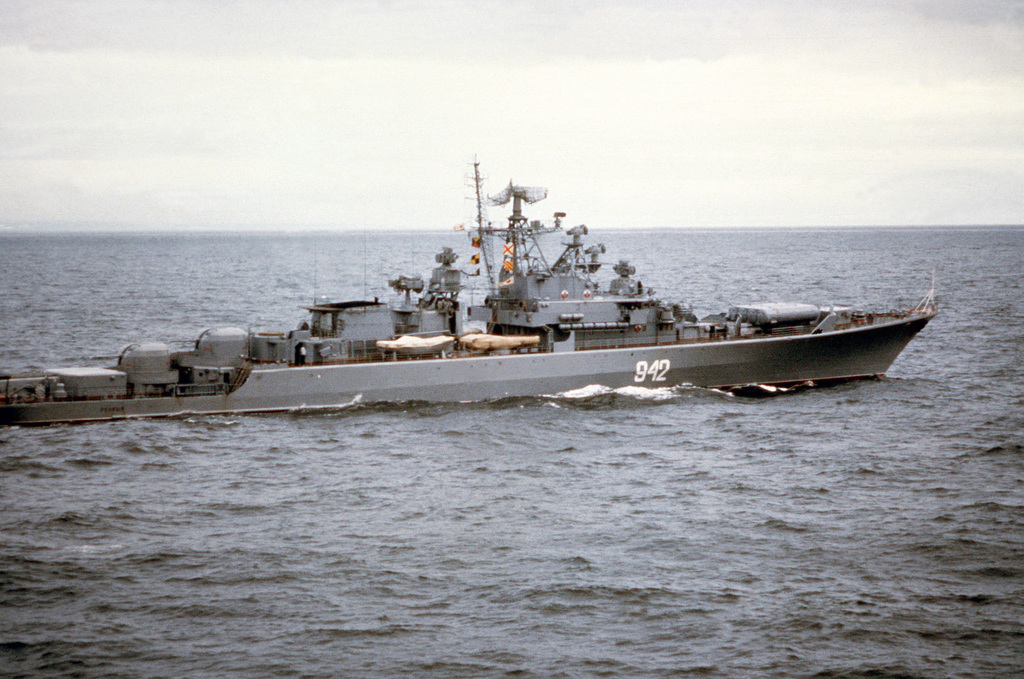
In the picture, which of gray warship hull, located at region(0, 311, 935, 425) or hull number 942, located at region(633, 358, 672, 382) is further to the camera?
hull number 942, located at region(633, 358, 672, 382)

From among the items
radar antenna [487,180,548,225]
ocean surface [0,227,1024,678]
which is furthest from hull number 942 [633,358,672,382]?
radar antenna [487,180,548,225]

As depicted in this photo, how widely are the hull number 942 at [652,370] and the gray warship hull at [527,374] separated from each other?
4cm

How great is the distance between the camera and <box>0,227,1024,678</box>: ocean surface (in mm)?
16547

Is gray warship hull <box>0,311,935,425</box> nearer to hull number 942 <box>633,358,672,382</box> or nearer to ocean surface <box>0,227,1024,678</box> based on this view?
hull number 942 <box>633,358,672,382</box>

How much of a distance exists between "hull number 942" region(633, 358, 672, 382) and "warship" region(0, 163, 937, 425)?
49 mm

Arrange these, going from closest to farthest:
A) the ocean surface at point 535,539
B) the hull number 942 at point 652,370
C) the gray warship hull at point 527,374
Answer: the ocean surface at point 535,539, the gray warship hull at point 527,374, the hull number 942 at point 652,370

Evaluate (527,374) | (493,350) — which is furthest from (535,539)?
(493,350)

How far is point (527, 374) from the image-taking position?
3653cm

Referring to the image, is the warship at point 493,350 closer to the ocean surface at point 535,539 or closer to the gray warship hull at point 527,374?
the gray warship hull at point 527,374

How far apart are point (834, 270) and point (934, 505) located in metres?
99.9

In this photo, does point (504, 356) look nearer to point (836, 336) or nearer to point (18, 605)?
point (836, 336)

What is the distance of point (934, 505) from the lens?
2389 cm

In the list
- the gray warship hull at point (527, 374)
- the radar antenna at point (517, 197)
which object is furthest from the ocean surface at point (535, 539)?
the radar antenna at point (517, 197)

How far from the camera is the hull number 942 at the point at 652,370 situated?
3794cm
